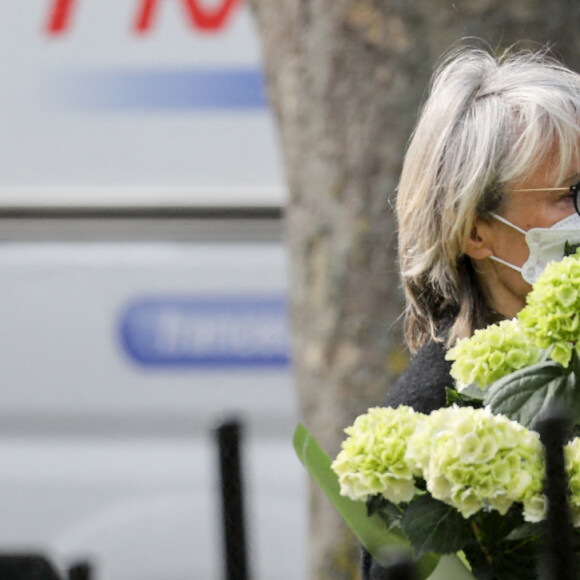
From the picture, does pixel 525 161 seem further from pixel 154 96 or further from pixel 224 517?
pixel 154 96

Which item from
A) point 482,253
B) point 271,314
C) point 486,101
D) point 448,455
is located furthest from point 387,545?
point 271,314

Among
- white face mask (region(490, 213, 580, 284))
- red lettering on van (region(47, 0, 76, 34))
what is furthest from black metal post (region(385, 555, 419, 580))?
red lettering on van (region(47, 0, 76, 34))

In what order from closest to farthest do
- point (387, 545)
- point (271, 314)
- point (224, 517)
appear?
point (224, 517) → point (387, 545) → point (271, 314)

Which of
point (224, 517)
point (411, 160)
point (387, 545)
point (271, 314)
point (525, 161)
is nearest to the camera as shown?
point (224, 517)

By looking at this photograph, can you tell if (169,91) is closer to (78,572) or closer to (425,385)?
(425,385)

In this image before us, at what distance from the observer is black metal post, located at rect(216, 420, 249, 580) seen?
3.57 feet

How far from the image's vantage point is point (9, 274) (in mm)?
4574

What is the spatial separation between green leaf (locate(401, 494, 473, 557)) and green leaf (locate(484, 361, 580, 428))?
0.12 meters

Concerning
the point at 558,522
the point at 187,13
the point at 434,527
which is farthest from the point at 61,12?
the point at 558,522

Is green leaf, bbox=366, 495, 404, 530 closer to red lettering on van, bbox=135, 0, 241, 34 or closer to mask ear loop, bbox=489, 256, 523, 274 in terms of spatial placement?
mask ear loop, bbox=489, 256, 523, 274

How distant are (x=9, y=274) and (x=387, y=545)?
354cm

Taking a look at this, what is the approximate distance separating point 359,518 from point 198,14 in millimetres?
3561

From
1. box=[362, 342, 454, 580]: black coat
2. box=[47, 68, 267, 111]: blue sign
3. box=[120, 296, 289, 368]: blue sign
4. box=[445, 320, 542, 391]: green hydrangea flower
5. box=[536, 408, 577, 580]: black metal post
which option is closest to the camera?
box=[536, 408, 577, 580]: black metal post

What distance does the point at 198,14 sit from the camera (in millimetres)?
4555
